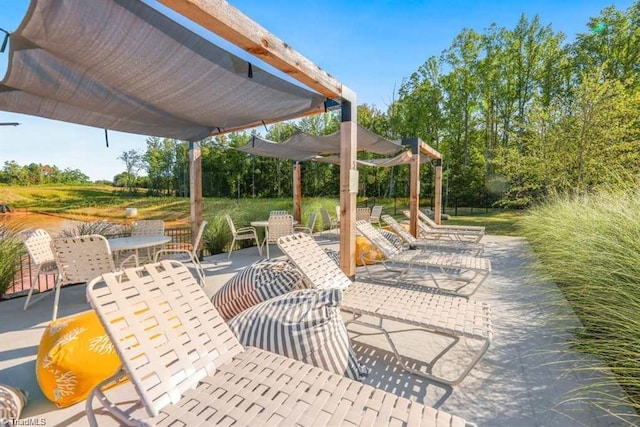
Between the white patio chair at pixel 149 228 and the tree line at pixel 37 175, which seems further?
the tree line at pixel 37 175

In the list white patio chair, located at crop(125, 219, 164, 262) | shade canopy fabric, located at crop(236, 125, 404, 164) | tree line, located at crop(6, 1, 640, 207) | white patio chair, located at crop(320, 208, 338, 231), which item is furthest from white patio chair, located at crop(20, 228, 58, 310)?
tree line, located at crop(6, 1, 640, 207)

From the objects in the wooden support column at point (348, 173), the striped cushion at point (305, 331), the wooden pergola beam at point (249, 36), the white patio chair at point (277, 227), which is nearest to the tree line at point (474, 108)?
the white patio chair at point (277, 227)

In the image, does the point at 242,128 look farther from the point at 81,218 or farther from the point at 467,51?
the point at 467,51

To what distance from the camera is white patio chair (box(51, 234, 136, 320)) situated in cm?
319

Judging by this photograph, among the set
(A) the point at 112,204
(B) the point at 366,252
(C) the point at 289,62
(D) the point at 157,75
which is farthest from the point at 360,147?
(A) the point at 112,204

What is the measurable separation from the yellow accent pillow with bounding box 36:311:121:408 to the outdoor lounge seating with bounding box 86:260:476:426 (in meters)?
0.64

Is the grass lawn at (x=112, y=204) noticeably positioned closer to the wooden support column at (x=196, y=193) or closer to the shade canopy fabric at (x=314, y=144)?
the shade canopy fabric at (x=314, y=144)

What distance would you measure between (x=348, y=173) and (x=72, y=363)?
302 centimetres

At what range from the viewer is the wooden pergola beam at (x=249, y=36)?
1954mm

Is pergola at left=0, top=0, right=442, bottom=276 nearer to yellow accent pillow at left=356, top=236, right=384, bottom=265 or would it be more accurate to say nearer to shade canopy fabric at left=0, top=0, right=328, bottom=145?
shade canopy fabric at left=0, top=0, right=328, bottom=145

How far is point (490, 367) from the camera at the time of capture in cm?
243

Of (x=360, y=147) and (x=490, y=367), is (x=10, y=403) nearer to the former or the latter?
(x=490, y=367)

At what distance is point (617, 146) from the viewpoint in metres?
7.65

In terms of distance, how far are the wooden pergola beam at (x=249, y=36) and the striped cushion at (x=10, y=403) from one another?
8.21 ft
